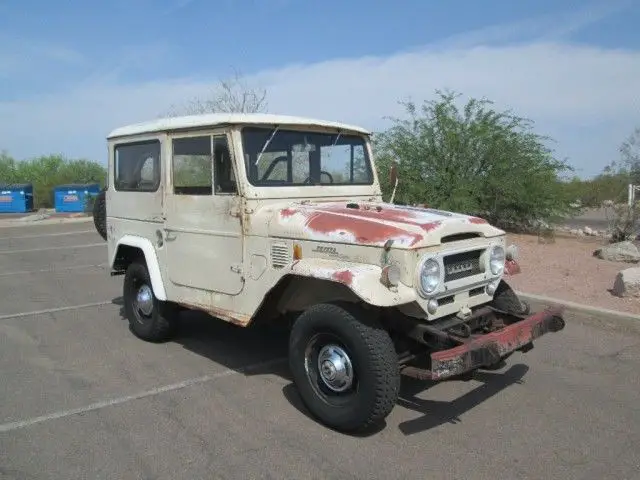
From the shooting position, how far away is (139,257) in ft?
20.0

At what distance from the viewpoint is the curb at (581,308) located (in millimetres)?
6309

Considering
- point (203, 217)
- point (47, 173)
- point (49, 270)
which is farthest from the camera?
point (47, 173)

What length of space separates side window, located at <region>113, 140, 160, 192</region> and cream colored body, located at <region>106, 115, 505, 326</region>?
85 millimetres

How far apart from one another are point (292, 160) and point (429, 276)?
183cm

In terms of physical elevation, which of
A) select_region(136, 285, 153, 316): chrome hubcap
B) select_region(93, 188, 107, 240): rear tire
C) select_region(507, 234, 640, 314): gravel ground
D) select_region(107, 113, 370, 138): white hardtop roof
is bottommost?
select_region(507, 234, 640, 314): gravel ground

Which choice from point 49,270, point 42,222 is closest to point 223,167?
point 49,270

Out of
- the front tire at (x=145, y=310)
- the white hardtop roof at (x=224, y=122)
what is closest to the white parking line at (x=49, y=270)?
the front tire at (x=145, y=310)

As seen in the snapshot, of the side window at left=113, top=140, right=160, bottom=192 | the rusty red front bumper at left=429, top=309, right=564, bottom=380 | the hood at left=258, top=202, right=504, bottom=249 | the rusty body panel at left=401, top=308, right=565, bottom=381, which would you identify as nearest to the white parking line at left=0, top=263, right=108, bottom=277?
the side window at left=113, top=140, right=160, bottom=192

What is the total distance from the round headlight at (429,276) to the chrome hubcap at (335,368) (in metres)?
0.70

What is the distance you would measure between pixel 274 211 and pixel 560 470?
265 cm

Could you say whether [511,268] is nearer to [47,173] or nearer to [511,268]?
[511,268]

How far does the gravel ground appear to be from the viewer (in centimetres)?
721

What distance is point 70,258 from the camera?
42.1ft

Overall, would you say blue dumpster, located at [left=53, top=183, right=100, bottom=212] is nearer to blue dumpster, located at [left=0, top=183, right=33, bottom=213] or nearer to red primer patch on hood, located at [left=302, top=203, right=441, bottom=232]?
blue dumpster, located at [left=0, top=183, right=33, bottom=213]
